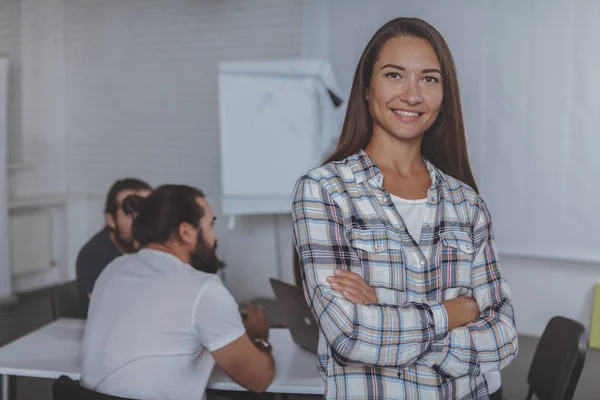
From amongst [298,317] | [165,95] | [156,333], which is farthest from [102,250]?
[165,95]

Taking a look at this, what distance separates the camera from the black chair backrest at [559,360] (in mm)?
2012

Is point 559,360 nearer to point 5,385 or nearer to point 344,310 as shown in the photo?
point 344,310

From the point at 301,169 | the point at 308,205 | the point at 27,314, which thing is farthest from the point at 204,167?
the point at 308,205

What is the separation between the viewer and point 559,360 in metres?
2.16

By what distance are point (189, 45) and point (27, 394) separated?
3.49 m

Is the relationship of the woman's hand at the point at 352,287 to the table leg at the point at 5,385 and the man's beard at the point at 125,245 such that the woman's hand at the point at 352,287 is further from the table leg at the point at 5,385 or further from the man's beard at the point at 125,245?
the man's beard at the point at 125,245

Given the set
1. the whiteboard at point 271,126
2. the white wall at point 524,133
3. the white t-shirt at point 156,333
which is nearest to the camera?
the white t-shirt at point 156,333

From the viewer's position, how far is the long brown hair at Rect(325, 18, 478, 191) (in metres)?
1.37

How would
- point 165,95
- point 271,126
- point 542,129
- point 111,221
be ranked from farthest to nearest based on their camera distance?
point 165,95 → point 271,126 → point 542,129 → point 111,221

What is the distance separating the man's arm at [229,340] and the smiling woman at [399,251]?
2.21 ft

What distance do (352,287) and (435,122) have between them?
0.43 meters

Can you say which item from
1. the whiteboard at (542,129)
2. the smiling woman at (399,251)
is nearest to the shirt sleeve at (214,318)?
the smiling woman at (399,251)

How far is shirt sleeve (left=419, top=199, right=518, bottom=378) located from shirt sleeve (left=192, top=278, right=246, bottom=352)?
0.82m

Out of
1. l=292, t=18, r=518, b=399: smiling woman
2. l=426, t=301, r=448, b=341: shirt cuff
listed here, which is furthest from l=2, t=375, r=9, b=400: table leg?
l=426, t=301, r=448, b=341: shirt cuff
